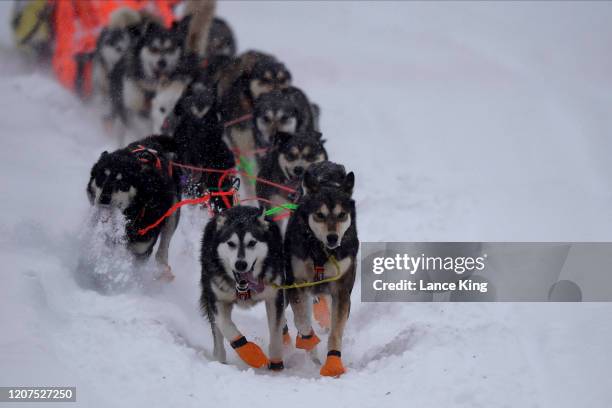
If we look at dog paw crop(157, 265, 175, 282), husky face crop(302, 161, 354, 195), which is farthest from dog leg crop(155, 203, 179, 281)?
husky face crop(302, 161, 354, 195)

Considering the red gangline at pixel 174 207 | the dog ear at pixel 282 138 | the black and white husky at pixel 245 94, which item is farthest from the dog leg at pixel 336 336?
the black and white husky at pixel 245 94

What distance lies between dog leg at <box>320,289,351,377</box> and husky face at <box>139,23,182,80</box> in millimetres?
3197

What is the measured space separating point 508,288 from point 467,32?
626cm

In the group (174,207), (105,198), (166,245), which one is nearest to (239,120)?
(166,245)

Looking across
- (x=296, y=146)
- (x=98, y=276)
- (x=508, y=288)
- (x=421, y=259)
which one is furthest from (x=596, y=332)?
(x=98, y=276)

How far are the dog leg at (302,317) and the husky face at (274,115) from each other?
6.17 feet

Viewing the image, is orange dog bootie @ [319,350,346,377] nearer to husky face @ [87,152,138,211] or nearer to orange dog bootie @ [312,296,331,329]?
orange dog bootie @ [312,296,331,329]

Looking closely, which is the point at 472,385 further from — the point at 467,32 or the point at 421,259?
the point at 467,32

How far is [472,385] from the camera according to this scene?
313cm

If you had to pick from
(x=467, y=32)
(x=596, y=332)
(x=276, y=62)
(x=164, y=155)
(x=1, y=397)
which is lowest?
(x=1, y=397)

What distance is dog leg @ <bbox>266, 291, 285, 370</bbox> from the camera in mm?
3459

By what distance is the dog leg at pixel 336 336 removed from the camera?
341 cm

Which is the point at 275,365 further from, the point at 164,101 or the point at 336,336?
the point at 164,101

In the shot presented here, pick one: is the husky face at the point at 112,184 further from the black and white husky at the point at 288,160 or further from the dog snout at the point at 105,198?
the black and white husky at the point at 288,160
